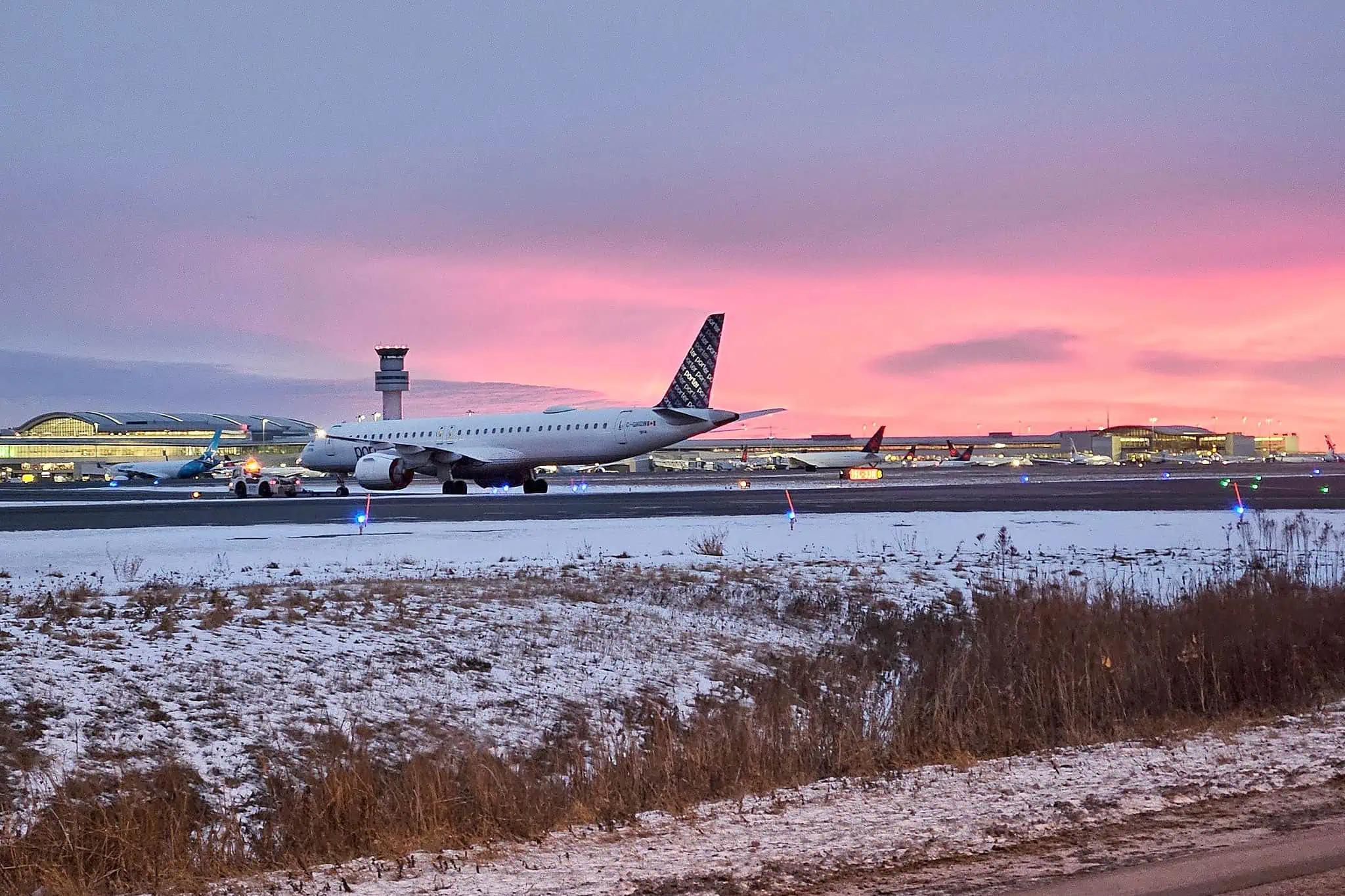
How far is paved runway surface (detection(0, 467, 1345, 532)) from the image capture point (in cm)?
3453

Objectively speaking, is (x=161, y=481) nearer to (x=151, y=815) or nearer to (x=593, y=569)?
(x=593, y=569)

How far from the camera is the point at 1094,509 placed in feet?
114

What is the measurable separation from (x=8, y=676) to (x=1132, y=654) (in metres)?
11.9

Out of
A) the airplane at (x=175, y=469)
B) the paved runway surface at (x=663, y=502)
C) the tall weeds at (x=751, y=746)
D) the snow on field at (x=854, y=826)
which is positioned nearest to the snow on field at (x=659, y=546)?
the paved runway surface at (x=663, y=502)

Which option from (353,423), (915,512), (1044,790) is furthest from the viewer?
(353,423)

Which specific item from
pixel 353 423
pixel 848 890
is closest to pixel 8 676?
pixel 848 890

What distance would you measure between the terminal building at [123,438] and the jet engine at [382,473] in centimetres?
10487

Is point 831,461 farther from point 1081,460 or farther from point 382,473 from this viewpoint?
point 382,473

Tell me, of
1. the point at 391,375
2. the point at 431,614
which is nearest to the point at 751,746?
the point at 431,614

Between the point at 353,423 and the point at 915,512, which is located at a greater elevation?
the point at 353,423

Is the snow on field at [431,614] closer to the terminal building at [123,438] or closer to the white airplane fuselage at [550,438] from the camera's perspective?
the white airplane fuselage at [550,438]

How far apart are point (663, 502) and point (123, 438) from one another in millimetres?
151271

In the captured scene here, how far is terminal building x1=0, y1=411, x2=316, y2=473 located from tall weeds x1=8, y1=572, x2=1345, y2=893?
144974mm

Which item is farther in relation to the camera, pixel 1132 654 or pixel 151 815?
pixel 1132 654
